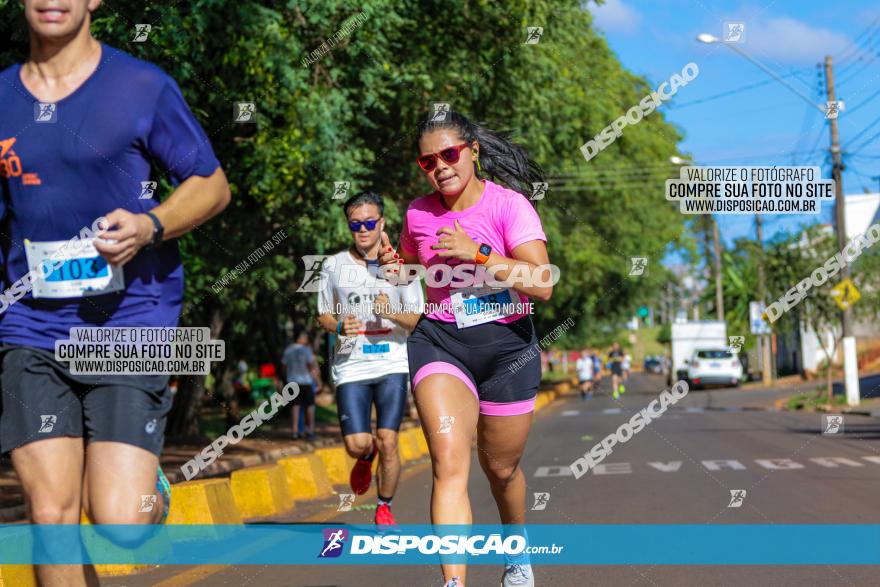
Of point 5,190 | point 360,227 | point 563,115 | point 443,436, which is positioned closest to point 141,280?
point 5,190

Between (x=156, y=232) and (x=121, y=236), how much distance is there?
6.3 inches

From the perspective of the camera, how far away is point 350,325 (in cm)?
855

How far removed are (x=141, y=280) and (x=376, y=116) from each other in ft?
52.5

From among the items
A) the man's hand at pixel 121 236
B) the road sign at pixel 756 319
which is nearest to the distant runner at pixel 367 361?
the man's hand at pixel 121 236

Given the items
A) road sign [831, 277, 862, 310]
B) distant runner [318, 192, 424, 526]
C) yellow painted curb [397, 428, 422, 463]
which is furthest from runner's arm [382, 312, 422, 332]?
road sign [831, 277, 862, 310]

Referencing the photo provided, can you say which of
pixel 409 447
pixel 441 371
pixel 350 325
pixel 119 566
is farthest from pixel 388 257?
pixel 409 447

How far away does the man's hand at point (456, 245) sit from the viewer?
16.9 ft

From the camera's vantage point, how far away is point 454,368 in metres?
5.49

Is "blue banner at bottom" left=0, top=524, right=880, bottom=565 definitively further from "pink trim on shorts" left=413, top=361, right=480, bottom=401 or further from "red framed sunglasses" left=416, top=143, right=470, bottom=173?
"red framed sunglasses" left=416, top=143, right=470, bottom=173

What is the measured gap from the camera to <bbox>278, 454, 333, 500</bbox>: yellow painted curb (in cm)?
1244

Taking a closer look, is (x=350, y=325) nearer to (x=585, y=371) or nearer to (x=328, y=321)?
(x=328, y=321)

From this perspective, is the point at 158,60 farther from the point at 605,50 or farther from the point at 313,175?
the point at 605,50

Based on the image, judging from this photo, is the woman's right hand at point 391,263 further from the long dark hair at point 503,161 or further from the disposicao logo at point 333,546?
the disposicao logo at point 333,546

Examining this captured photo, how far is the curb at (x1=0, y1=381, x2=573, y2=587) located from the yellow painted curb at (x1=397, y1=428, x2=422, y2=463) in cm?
292
